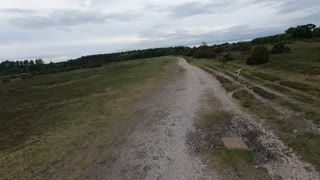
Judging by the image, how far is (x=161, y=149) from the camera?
13.0m

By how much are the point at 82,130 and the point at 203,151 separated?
7484 mm

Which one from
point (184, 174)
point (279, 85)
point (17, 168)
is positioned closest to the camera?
point (184, 174)

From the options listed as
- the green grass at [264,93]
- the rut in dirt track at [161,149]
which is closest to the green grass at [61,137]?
the rut in dirt track at [161,149]

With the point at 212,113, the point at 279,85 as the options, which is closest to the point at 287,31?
the point at 279,85

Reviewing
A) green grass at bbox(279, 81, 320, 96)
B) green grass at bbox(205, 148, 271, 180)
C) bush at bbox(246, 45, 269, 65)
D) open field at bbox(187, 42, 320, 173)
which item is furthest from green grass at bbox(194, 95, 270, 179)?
bush at bbox(246, 45, 269, 65)

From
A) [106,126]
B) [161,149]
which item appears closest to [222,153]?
[161,149]

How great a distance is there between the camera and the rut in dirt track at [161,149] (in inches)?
421

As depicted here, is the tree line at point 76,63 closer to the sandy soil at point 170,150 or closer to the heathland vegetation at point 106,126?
the heathland vegetation at point 106,126

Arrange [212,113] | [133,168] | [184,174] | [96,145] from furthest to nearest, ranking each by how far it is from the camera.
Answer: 1. [212,113]
2. [96,145]
3. [133,168]
4. [184,174]

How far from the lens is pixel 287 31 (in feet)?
343

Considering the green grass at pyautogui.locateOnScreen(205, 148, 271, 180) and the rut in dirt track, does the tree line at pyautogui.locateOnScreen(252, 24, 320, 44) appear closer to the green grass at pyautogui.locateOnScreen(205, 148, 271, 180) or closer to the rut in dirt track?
the rut in dirt track

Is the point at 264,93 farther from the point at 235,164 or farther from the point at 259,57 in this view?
the point at 259,57

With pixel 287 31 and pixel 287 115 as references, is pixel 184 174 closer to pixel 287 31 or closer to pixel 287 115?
pixel 287 115

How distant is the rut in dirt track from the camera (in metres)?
10.7
